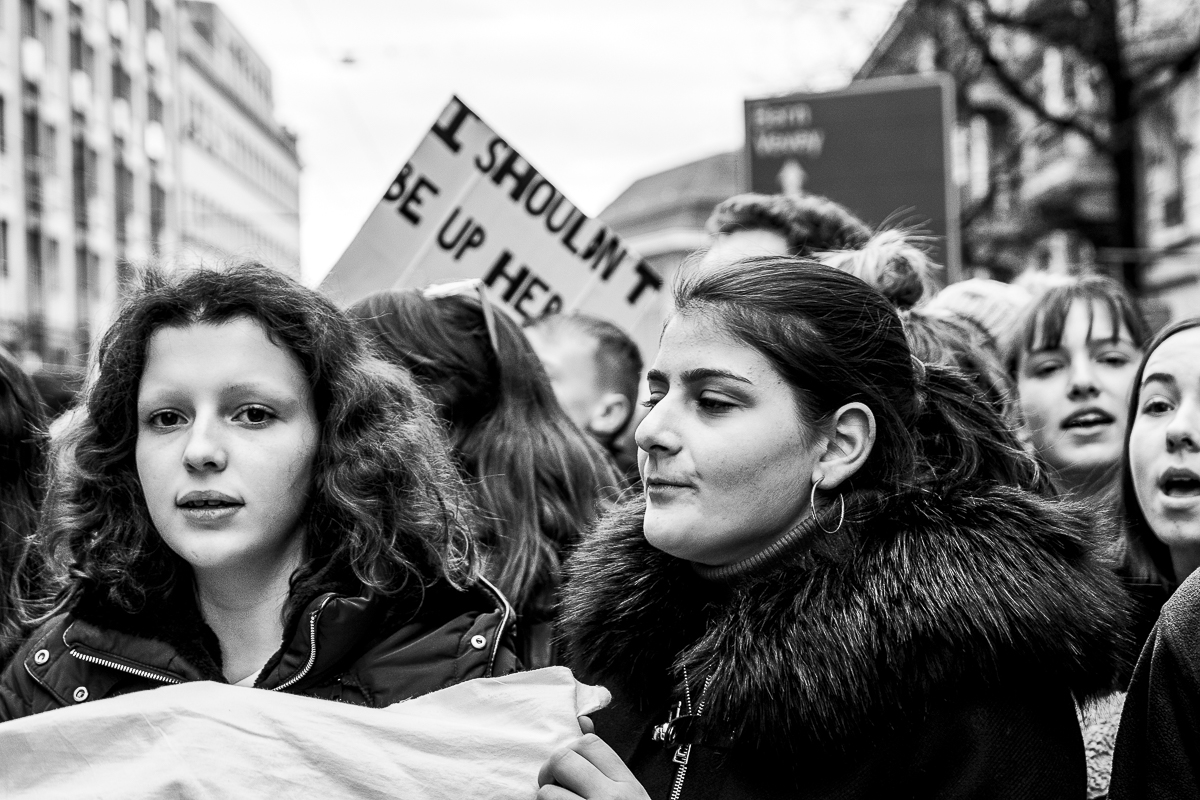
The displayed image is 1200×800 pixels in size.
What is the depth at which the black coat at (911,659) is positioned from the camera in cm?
198

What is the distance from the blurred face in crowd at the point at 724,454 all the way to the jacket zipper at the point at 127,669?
0.89 meters

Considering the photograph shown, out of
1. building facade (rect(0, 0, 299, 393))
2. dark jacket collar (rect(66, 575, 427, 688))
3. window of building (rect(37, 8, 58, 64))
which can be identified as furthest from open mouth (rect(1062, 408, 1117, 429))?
window of building (rect(37, 8, 58, 64))

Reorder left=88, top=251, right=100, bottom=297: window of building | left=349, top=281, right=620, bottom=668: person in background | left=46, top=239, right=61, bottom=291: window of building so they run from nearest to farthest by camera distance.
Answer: left=349, top=281, right=620, bottom=668: person in background < left=46, top=239, right=61, bottom=291: window of building < left=88, top=251, right=100, bottom=297: window of building

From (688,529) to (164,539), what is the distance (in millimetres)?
987

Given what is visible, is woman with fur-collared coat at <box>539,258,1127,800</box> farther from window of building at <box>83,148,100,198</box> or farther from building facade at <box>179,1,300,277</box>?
building facade at <box>179,1,300,277</box>

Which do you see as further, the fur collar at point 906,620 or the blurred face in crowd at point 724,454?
the blurred face in crowd at point 724,454

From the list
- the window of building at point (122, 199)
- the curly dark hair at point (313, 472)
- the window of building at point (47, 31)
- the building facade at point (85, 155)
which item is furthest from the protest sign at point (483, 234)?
the window of building at point (122, 199)

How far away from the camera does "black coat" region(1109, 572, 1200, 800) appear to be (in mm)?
1855

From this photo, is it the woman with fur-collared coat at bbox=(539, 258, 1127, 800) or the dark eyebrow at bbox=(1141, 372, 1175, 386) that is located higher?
the dark eyebrow at bbox=(1141, 372, 1175, 386)

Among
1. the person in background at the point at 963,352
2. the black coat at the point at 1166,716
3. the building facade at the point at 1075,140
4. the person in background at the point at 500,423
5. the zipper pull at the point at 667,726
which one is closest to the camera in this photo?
the black coat at the point at 1166,716

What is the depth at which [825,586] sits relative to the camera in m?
2.08

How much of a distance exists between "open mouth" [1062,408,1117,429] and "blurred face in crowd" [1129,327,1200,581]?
103 centimetres

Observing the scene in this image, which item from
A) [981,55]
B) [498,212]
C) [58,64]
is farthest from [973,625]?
[58,64]

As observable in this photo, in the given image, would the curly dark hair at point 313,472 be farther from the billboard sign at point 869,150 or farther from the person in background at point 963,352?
the billboard sign at point 869,150
